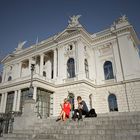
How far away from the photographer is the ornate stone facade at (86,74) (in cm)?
2123

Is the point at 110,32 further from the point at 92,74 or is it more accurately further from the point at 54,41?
the point at 54,41

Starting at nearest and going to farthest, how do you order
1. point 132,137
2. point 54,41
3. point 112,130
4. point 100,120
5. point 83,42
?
point 132,137
point 112,130
point 100,120
point 83,42
point 54,41

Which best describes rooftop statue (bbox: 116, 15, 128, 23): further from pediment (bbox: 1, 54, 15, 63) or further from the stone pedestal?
pediment (bbox: 1, 54, 15, 63)

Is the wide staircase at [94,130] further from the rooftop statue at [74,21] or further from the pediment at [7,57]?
the pediment at [7,57]

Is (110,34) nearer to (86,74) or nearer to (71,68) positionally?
(86,74)

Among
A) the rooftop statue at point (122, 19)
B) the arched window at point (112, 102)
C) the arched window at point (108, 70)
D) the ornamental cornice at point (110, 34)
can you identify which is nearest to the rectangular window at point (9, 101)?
the arched window at point (112, 102)

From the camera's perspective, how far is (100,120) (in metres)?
8.20

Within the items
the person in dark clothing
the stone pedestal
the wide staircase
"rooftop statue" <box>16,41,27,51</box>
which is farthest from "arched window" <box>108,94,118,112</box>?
"rooftop statue" <box>16,41,27,51</box>

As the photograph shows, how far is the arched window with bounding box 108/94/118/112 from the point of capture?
21847mm

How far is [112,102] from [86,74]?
17.6 feet

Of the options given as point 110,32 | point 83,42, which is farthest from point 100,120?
point 110,32

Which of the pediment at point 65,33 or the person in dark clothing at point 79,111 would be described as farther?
the pediment at point 65,33

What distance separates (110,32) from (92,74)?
23.4ft

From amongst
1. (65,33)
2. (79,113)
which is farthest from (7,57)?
(79,113)
